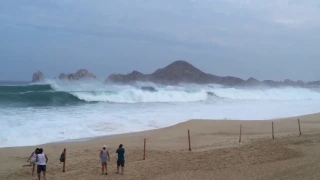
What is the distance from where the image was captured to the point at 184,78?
92.3m

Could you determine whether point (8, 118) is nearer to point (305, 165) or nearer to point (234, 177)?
point (234, 177)

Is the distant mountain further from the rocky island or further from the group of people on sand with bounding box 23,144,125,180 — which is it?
the group of people on sand with bounding box 23,144,125,180

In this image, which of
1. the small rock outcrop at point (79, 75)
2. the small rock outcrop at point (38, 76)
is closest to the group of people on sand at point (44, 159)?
the small rock outcrop at point (79, 75)

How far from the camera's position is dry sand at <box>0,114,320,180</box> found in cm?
1085

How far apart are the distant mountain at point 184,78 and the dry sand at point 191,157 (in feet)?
211

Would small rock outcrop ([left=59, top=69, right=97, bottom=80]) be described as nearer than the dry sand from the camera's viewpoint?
No

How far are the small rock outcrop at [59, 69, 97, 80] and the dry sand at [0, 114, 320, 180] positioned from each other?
175ft

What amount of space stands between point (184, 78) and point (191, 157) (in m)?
79.6

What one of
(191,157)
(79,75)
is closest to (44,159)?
(191,157)

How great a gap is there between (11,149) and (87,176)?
16.5ft

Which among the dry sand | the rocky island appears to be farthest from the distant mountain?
the dry sand

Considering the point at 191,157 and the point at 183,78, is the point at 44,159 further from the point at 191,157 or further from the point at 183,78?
the point at 183,78

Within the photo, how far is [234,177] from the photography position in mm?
10461

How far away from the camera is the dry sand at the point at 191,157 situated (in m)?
10.9
